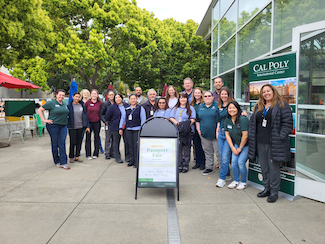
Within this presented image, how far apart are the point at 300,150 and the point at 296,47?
1.83 m

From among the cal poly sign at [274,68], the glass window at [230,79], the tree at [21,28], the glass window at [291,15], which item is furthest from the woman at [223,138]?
the tree at [21,28]

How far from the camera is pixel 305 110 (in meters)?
4.52

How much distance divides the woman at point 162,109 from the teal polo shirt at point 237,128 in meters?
1.59

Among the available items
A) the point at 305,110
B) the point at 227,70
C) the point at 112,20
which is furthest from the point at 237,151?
the point at 112,20

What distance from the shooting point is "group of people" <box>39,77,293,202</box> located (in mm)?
4059

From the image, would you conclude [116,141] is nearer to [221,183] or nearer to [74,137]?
[74,137]

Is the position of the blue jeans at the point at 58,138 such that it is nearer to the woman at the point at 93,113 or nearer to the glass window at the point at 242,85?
the woman at the point at 93,113

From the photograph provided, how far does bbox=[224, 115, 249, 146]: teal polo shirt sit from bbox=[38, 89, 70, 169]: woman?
377cm

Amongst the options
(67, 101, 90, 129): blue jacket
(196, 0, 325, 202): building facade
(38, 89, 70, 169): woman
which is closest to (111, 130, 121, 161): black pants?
(67, 101, 90, 129): blue jacket

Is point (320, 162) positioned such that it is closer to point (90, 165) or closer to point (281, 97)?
point (281, 97)

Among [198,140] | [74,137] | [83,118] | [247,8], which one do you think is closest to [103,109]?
[83,118]

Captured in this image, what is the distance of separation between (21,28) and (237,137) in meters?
10.3

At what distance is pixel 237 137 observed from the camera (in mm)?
4520

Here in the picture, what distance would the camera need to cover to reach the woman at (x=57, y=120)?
229 inches
